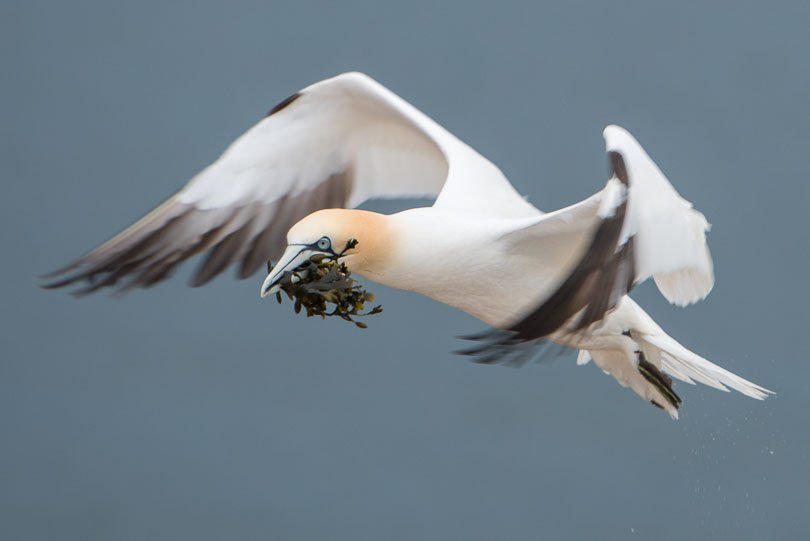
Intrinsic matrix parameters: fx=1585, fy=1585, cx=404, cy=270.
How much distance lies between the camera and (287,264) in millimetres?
2820

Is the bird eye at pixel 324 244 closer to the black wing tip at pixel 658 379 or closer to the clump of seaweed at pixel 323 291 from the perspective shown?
the clump of seaweed at pixel 323 291

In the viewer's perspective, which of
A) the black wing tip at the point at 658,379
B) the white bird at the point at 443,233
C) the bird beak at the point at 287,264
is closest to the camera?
the white bird at the point at 443,233

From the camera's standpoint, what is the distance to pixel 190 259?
3557mm

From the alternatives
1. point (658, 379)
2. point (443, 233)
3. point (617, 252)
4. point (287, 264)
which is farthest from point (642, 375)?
point (287, 264)

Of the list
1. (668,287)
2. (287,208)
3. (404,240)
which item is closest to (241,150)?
(287,208)

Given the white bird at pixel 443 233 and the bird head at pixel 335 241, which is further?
the bird head at pixel 335 241

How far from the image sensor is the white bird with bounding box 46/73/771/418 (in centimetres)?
265

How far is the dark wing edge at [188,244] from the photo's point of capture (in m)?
3.51

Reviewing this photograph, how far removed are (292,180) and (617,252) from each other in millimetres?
1197

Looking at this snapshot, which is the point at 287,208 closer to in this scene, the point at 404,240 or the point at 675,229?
the point at 404,240

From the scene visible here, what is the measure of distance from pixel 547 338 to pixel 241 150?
1.20 meters

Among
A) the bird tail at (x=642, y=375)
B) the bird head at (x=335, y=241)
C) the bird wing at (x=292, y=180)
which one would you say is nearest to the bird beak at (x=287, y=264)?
the bird head at (x=335, y=241)

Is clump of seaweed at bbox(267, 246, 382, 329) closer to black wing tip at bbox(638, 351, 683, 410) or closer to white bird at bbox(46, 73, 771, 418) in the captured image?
white bird at bbox(46, 73, 771, 418)

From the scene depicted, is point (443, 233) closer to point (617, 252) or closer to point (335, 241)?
point (335, 241)
